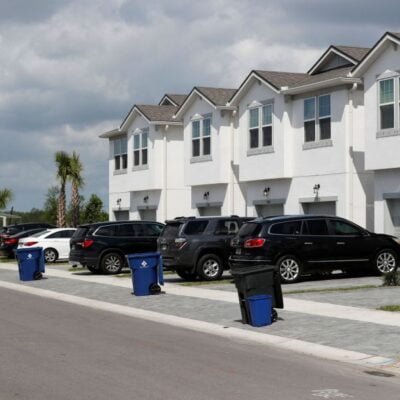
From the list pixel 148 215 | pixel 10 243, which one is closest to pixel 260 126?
pixel 148 215

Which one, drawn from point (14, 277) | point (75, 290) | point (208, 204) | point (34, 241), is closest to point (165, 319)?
point (75, 290)

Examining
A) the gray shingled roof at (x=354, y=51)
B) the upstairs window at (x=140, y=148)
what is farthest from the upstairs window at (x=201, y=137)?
the gray shingled roof at (x=354, y=51)

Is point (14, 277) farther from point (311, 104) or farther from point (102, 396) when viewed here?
point (102, 396)

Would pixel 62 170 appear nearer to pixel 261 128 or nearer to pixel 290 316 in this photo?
pixel 261 128

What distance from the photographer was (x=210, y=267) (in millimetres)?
25000

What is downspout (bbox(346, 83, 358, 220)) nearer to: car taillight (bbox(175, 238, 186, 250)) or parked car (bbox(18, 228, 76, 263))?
car taillight (bbox(175, 238, 186, 250))

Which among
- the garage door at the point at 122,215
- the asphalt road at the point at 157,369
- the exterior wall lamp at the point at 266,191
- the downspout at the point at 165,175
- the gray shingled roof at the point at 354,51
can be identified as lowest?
the asphalt road at the point at 157,369

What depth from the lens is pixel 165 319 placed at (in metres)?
17.3

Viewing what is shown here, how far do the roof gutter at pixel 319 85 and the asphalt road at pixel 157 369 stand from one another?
1685 cm

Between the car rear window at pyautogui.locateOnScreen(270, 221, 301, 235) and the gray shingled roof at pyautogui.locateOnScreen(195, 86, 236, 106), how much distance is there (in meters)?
16.0

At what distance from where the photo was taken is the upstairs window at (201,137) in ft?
129

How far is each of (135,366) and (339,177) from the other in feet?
68.8

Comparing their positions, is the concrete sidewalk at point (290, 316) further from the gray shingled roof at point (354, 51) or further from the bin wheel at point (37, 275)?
the gray shingled roof at point (354, 51)

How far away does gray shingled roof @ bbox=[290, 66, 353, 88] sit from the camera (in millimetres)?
31806
